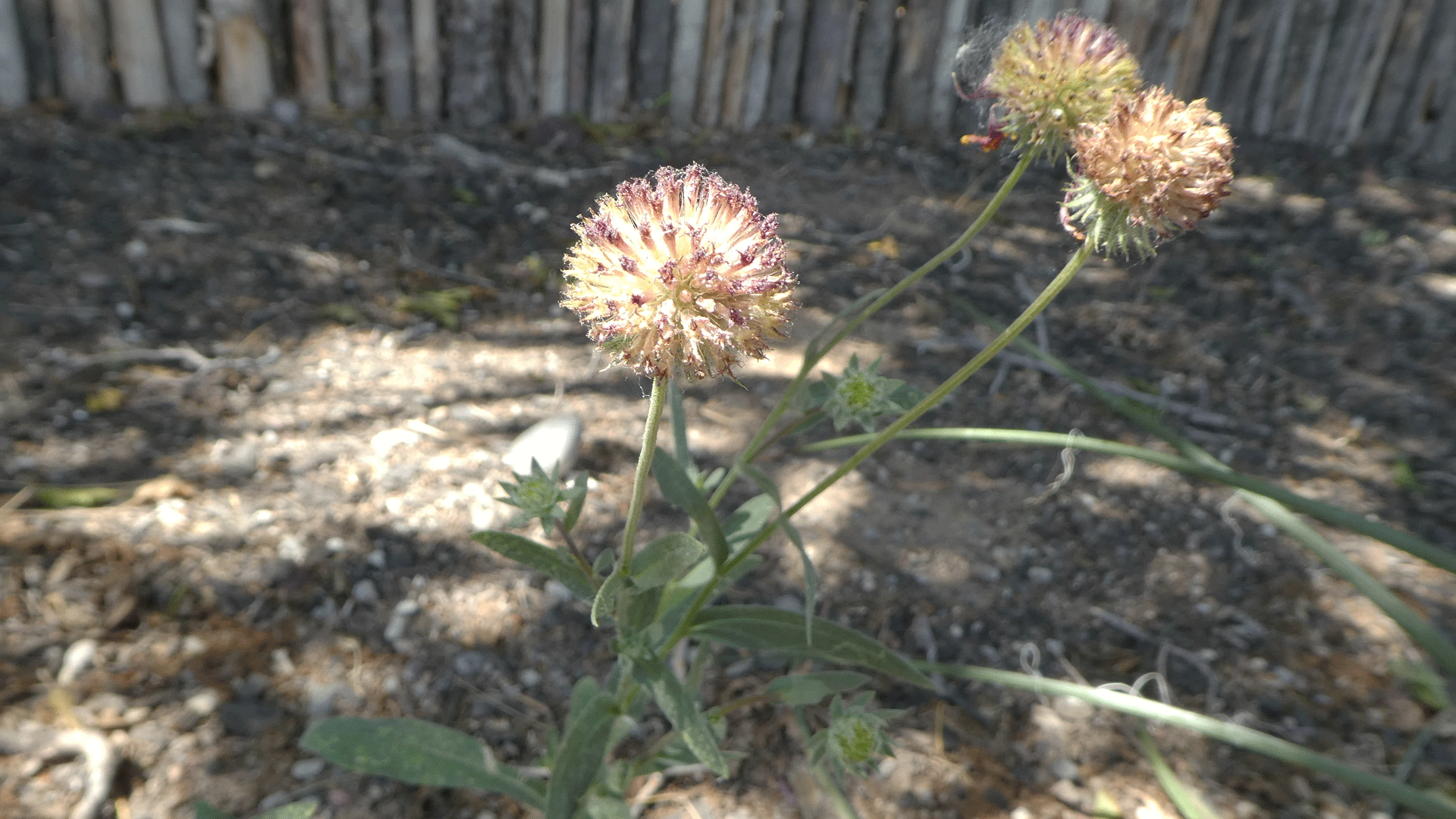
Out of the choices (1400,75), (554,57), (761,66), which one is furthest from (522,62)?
(1400,75)

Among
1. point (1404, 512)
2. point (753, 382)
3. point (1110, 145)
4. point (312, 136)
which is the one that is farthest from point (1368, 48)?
point (312, 136)

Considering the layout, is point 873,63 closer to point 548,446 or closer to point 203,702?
point 548,446

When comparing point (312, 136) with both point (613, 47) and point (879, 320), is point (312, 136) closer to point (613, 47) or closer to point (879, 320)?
point (613, 47)

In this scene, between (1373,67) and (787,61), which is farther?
(1373,67)

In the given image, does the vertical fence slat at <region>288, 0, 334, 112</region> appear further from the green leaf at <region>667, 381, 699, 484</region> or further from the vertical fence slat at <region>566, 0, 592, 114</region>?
the green leaf at <region>667, 381, 699, 484</region>

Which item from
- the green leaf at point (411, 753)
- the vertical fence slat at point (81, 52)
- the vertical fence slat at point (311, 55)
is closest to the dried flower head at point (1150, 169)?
the green leaf at point (411, 753)

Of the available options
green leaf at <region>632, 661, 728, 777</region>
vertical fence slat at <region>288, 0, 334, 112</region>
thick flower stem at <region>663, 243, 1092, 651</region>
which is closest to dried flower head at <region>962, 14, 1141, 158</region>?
thick flower stem at <region>663, 243, 1092, 651</region>
